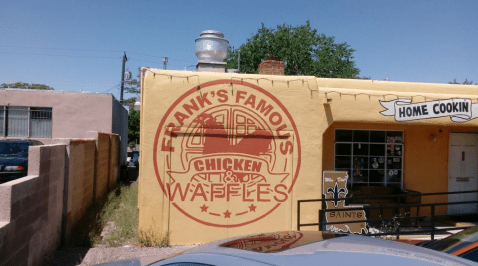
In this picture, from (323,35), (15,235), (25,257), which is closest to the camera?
(15,235)

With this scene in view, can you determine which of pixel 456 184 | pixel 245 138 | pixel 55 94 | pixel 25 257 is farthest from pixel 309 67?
pixel 25 257

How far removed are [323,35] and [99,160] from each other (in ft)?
115

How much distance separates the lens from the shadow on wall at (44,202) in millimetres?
4723

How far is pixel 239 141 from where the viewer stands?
785cm

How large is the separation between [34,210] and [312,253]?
4704 millimetres

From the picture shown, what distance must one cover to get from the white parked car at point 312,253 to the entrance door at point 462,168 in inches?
355

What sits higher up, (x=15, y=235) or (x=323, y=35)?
(x=323, y=35)

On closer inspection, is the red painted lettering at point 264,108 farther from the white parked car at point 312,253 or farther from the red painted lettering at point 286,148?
the white parked car at point 312,253

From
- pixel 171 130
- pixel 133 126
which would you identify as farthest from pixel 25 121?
pixel 133 126

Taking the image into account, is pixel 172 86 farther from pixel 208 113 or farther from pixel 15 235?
pixel 15 235

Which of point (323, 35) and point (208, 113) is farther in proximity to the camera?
point (323, 35)

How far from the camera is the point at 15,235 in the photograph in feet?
15.9

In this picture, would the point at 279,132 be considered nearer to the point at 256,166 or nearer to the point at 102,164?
the point at 256,166

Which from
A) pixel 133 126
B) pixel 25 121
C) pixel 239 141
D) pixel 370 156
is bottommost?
pixel 370 156
